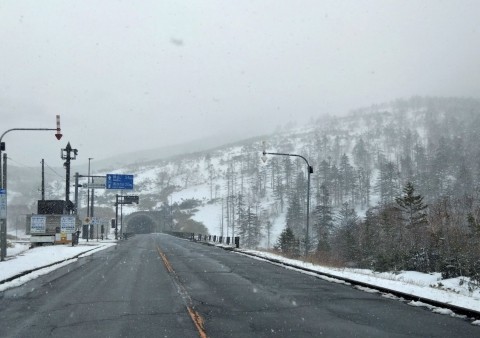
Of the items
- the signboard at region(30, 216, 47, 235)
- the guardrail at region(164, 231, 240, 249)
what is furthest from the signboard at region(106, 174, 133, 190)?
the guardrail at region(164, 231, 240, 249)

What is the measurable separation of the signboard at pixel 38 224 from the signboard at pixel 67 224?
271 cm

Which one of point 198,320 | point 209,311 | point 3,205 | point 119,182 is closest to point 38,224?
point 119,182

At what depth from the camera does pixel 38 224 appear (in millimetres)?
44469

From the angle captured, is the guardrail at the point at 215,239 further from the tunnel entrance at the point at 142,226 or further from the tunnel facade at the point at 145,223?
the tunnel entrance at the point at 142,226

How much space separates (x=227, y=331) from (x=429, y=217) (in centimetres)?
2690

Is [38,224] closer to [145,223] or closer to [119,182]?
[119,182]

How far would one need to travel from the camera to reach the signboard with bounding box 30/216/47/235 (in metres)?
44.0

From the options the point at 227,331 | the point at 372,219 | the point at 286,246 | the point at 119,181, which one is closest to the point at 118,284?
the point at 227,331

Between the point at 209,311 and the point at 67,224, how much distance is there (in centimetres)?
3780

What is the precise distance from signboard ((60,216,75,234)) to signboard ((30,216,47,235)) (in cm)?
271

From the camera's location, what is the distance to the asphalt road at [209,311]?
25.3ft

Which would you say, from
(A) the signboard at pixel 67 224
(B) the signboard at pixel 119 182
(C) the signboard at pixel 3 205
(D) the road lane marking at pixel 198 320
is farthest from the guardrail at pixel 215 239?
(D) the road lane marking at pixel 198 320

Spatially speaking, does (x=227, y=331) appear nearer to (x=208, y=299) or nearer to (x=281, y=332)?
(x=281, y=332)

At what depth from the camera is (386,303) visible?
1073 centimetres
